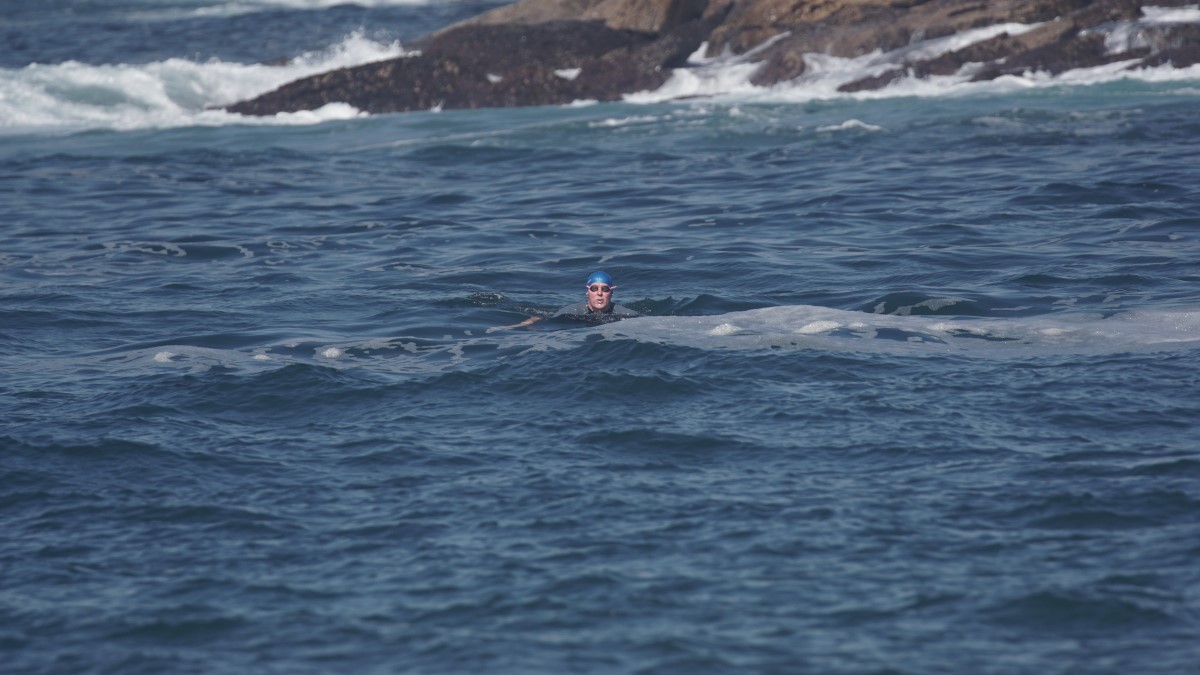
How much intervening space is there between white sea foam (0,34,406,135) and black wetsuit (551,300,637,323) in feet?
58.1

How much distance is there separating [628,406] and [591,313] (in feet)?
10.6

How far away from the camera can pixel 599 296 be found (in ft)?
53.5

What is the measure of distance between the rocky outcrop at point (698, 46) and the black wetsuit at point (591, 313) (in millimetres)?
15804

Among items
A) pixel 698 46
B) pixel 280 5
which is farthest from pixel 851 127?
pixel 280 5

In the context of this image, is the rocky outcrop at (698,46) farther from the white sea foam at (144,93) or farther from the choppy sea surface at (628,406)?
the choppy sea surface at (628,406)

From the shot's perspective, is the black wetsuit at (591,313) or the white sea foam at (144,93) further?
the white sea foam at (144,93)

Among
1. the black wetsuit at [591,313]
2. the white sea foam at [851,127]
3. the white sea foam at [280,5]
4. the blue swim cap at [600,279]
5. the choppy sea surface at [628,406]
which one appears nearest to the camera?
the choppy sea surface at [628,406]

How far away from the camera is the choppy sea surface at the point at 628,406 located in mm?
9172

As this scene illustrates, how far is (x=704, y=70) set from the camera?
108 ft

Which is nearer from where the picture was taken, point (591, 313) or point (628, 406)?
point (628, 406)

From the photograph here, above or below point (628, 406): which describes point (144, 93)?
above

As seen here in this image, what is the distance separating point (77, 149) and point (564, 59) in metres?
11.4

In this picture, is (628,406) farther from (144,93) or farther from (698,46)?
(144,93)

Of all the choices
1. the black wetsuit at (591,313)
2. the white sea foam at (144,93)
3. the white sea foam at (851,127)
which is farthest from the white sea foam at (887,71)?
the black wetsuit at (591,313)
